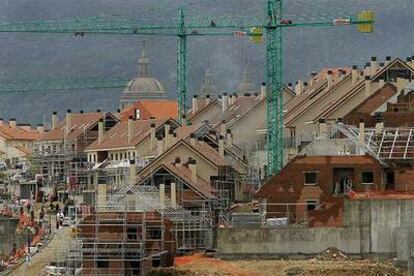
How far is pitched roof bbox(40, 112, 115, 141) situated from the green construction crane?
584cm

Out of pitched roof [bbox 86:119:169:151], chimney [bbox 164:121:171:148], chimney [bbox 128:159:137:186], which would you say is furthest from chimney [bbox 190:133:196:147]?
pitched roof [bbox 86:119:169:151]

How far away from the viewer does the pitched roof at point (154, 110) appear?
157 m

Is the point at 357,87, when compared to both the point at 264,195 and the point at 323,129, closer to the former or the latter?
the point at 323,129

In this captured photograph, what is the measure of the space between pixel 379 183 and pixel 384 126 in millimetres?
8601

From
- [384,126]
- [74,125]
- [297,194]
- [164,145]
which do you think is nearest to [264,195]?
[297,194]

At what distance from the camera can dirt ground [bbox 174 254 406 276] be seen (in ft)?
307

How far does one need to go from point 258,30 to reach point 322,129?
101 feet

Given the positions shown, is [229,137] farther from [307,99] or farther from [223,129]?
[307,99]

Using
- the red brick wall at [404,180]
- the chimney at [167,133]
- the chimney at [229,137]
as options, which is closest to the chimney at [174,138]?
the chimney at [167,133]

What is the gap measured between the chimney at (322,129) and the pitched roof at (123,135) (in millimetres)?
15103

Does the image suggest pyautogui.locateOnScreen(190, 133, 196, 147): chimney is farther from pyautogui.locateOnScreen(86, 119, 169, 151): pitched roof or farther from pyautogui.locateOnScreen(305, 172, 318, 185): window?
pyautogui.locateOnScreen(305, 172, 318, 185): window

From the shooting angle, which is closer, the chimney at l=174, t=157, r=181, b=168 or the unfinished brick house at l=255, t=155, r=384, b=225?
the unfinished brick house at l=255, t=155, r=384, b=225

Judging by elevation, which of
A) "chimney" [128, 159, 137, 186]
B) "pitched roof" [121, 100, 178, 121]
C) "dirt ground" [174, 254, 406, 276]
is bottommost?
"dirt ground" [174, 254, 406, 276]

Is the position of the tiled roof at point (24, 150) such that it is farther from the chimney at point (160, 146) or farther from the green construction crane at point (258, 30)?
the chimney at point (160, 146)
